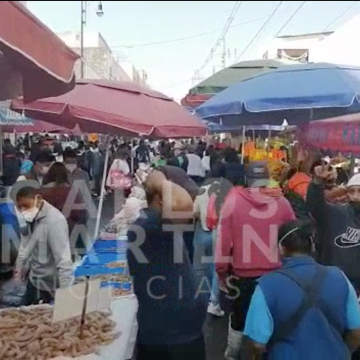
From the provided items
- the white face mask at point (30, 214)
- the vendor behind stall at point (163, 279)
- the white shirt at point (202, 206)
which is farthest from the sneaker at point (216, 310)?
the vendor behind stall at point (163, 279)

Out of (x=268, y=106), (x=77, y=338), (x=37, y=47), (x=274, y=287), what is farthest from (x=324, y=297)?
(x=268, y=106)

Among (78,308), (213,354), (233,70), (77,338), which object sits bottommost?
(213,354)

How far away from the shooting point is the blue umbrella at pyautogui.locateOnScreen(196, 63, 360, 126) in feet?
16.1

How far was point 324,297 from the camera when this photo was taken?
2.81 m

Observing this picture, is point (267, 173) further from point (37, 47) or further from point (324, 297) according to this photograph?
point (37, 47)

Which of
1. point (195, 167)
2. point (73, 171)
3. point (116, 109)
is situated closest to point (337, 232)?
point (116, 109)

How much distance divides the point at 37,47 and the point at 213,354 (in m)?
4.30

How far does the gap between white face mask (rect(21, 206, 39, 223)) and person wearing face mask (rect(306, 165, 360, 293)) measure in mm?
2150

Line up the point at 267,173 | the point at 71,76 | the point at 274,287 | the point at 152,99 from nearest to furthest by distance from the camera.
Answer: the point at 71,76 → the point at 274,287 → the point at 267,173 → the point at 152,99

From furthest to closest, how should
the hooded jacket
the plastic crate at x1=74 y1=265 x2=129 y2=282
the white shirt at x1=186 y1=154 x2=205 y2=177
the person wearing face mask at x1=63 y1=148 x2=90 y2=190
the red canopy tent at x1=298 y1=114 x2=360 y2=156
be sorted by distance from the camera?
the white shirt at x1=186 y1=154 x2=205 y2=177
the person wearing face mask at x1=63 y1=148 x2=90 y2=190
the red canopy tent at x1=298 y1=114 x2=360 y2=156
the plastic crate at x1=74 y1=265 x2=129 y2=282
the hooded jacket

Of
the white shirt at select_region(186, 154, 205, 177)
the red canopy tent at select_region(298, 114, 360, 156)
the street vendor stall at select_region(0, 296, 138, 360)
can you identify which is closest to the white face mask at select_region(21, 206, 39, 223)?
the street vendor stall at select_region(0, 296, 138, 360)

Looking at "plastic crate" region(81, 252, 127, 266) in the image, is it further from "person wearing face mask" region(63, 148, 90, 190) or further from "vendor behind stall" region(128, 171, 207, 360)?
"vendor behind stall" region(128, 171, 207, 360)

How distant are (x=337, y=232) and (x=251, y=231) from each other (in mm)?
645

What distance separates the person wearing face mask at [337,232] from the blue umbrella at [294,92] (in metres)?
0.78
